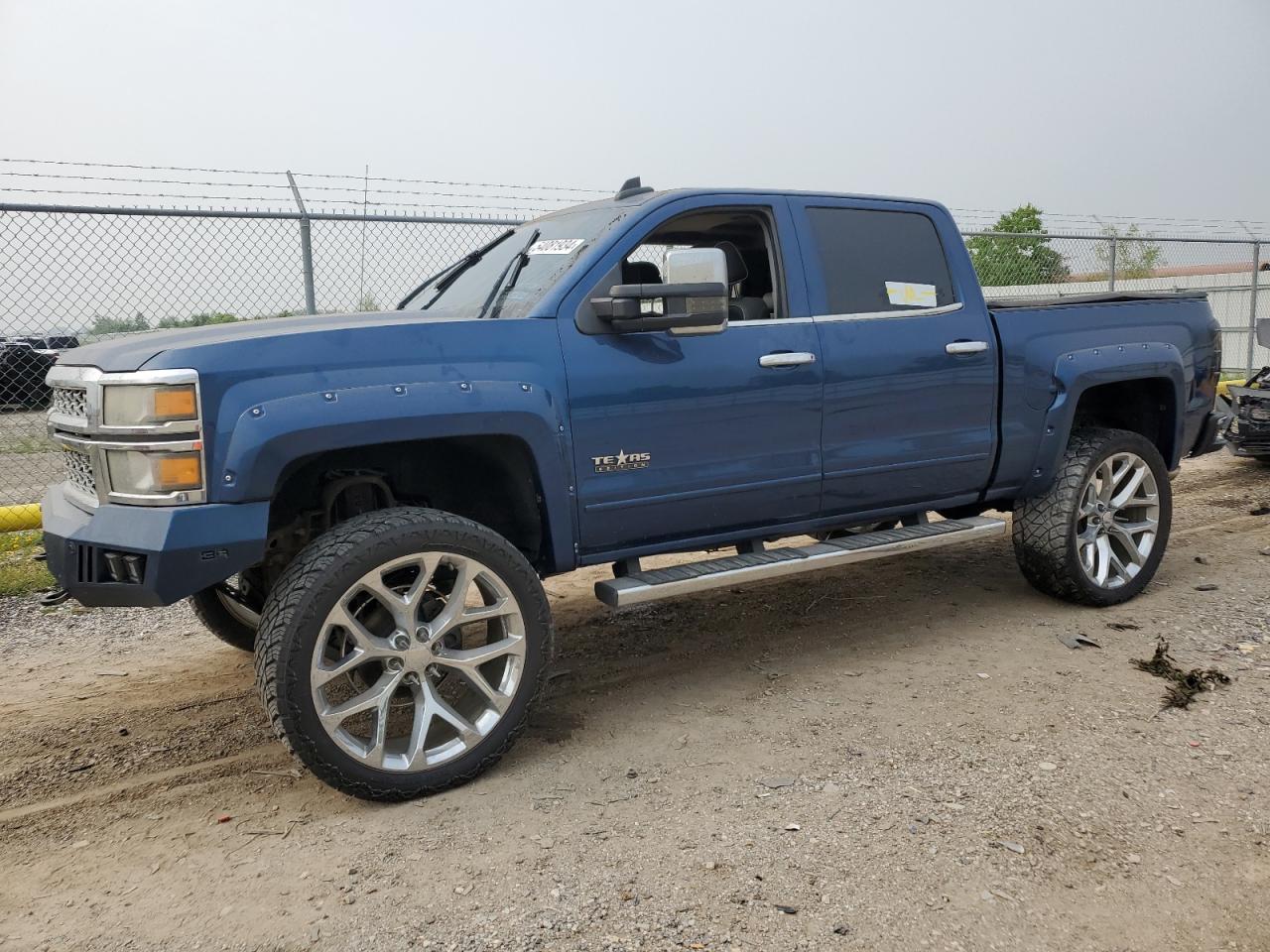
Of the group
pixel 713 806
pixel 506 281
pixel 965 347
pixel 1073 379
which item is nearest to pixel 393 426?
pixel 506 281

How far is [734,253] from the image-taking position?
14.6 feet

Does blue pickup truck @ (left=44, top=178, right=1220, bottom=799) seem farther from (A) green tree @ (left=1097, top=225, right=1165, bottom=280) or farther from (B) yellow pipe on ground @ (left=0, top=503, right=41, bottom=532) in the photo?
(A) green tree @ (left=1097, top=225, right=1165, bottom=280)

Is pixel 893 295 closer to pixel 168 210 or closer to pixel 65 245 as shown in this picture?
pixel 168 210

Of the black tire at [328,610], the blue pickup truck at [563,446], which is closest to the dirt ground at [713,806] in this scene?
the black tire at [328,610]

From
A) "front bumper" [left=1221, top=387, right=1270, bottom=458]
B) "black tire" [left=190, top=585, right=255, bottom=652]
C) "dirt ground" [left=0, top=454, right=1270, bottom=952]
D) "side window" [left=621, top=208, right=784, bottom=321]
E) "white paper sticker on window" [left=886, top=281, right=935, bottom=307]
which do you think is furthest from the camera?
"front bumper" [left=1221, top=387, right=1270, bottom=458]

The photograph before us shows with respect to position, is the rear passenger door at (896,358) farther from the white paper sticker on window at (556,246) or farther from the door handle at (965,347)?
the white paper sticker on window at (556,246)

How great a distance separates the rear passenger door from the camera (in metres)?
4.22

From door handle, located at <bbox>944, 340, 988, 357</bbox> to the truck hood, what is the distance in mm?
2362

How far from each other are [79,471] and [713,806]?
2.42 m

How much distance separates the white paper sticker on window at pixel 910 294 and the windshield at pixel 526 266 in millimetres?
1319

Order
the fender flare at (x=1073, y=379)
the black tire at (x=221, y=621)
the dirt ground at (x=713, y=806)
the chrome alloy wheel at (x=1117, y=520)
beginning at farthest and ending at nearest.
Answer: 1. the chrome alloy wheel at (x=1117, y=520)
2. the fender flare at (x=1073, y=379)
3. the black tire at (x=221, y=621)
4. the dirt ground at (x=713, y=806)

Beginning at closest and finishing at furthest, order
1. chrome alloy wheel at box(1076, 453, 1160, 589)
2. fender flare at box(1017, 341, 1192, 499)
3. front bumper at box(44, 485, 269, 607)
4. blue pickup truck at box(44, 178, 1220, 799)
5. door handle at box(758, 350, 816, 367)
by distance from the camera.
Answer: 1. front bumper at box(44, 485, 269, 607)
2. blue pickup truck at box(44, 178, 1220, 799)
3. door handle at box(758, 350, 816, 367)
4. fender flare at box(1017, 341, 1192, 499)
5. chrome alloy wheel at box(1076, 453, 1160, 589)

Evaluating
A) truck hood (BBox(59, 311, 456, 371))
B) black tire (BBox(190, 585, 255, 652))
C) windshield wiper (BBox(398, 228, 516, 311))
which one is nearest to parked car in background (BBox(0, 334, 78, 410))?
black tire (BBox(190, 585, 255, 652))

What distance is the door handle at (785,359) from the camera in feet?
13.0
